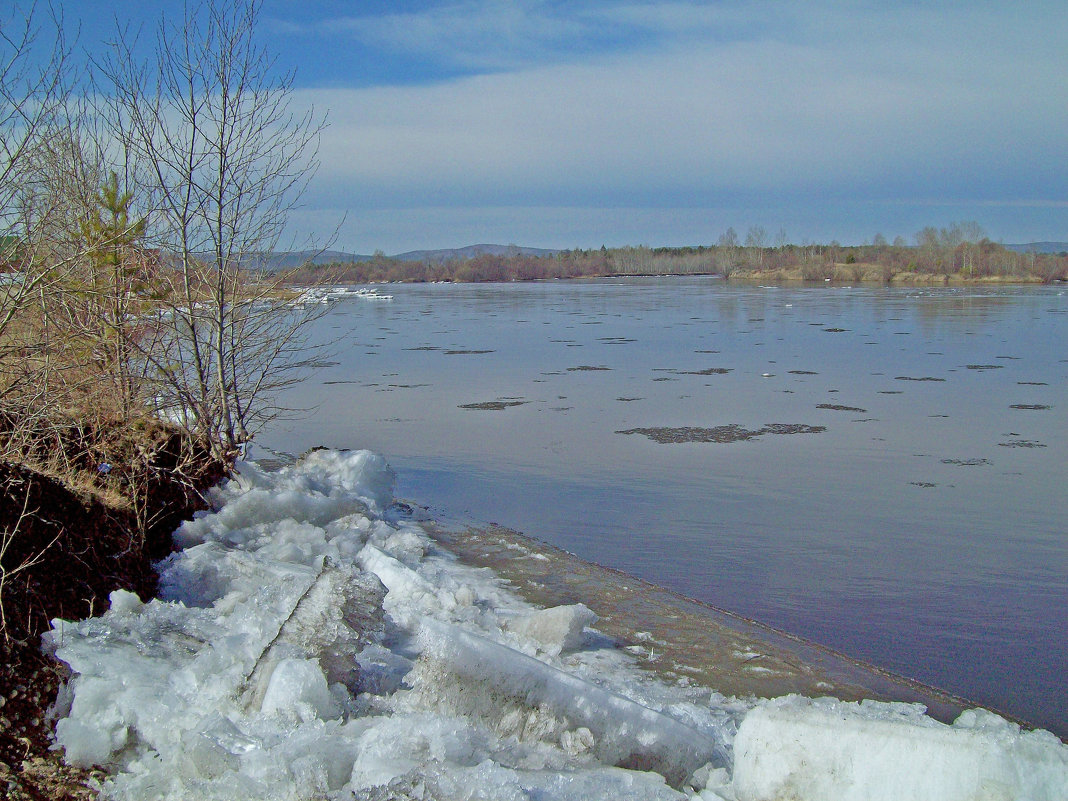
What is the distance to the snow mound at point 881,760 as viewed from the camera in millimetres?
3297

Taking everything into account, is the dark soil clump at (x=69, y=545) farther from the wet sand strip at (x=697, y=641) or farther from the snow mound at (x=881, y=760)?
the snow mound at (x=881, y=760)

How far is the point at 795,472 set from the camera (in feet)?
34.2

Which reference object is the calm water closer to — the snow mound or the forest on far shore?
the snow mound

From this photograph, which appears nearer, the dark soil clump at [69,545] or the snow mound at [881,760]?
the snow mound at [881,760]

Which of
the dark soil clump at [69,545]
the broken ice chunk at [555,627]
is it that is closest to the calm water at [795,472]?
the broken ice chunk at [555,627]

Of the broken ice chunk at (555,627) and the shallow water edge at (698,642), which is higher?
the broken ice chunk at (555,627)

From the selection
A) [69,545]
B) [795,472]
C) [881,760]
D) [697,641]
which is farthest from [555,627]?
[795,472]

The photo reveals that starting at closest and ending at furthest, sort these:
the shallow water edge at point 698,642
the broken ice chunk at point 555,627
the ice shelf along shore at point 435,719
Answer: the ice shelf along shore at point 435,719
the shallow water edge at point 698,642
the broken ice chunk at point 555,627

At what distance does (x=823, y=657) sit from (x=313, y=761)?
3.33 meters

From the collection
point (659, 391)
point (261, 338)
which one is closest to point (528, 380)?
point (659, 391)

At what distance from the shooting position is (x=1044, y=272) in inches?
3241

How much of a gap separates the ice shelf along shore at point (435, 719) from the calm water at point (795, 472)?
1.57m

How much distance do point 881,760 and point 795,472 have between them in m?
7.10

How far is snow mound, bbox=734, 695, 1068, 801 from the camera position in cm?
330
